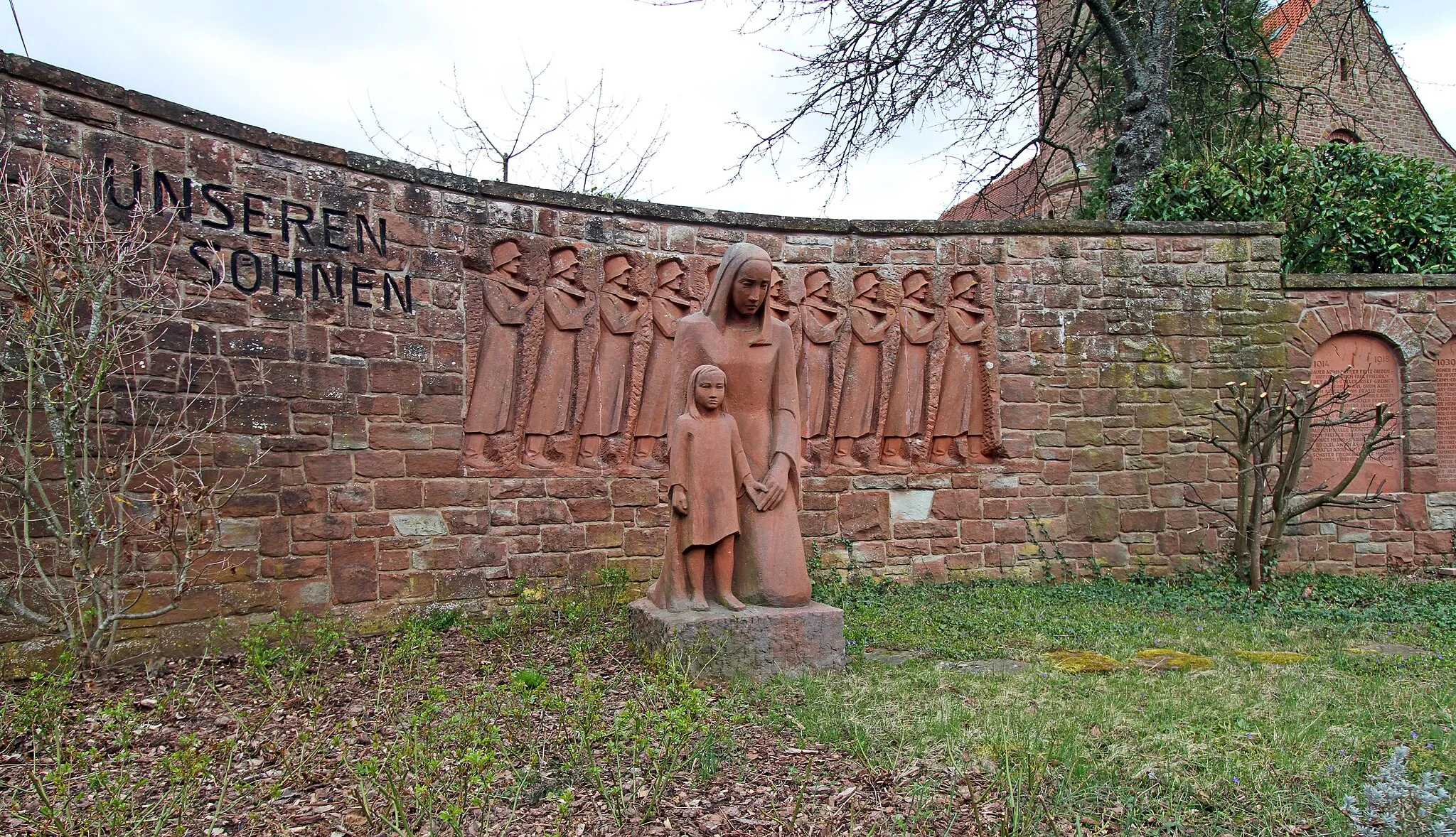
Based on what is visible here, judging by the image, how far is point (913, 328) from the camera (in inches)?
326

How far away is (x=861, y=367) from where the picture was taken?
823cm

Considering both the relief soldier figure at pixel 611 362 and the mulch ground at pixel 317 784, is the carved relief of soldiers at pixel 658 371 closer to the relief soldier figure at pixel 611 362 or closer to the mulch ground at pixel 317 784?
the relief soldier figure at pixel 611 362

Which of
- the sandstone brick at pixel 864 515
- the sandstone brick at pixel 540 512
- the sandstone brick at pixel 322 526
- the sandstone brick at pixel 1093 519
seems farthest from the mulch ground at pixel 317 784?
the sandstone brick at pixel 1093 519

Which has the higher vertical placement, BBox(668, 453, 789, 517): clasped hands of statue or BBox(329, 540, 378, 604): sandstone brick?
BBox(668, 453, 789, 517): clasped hands of statue

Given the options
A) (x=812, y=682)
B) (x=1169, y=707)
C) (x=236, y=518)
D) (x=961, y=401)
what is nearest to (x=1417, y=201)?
(x=961, y=401)

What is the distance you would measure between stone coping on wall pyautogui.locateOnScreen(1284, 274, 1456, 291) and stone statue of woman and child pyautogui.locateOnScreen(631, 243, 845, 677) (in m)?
5.99

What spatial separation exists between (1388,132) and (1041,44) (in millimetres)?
9602

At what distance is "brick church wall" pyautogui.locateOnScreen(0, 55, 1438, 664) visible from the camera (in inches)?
228

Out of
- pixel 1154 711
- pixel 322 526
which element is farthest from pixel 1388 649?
pixel 322 526

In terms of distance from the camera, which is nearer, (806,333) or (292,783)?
(292,783)

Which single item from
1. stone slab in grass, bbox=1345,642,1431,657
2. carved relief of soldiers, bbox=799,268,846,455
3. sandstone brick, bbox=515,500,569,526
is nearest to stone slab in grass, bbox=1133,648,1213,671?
stone slab in grass, bbox=1345,642,1431,657

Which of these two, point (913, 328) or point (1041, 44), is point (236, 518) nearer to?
point (913, 328)

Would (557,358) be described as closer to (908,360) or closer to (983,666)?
(908,360)

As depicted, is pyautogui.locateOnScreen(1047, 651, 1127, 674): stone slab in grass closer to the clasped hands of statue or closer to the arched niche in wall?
the clasped hands of statue
